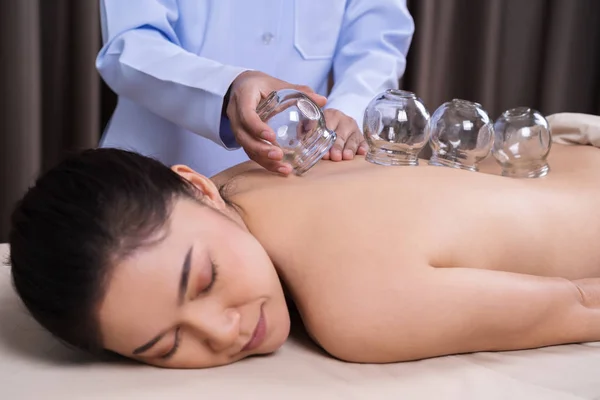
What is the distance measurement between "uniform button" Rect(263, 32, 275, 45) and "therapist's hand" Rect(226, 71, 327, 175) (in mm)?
366

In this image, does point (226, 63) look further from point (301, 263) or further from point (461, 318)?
point (461, 318)

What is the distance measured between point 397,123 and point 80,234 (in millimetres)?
480

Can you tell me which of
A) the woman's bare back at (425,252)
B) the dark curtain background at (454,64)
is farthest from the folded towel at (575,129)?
the dark curtain background at (454,64)

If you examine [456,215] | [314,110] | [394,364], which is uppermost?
[314,110]

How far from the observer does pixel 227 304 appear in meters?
0.84

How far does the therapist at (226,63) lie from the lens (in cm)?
122

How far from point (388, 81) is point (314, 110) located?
557mm

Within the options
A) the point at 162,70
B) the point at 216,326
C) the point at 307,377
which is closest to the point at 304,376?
the point at 307,377

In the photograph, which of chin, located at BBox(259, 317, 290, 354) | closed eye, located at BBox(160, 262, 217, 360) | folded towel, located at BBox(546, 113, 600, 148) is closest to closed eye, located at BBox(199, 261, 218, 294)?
closed eye, located at BBox(160, 262, 217, 360)

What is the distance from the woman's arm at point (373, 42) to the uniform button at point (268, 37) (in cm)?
17

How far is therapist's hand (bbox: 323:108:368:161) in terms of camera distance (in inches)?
46.0

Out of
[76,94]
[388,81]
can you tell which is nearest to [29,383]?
[388,81]

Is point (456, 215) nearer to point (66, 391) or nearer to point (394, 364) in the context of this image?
point (394, 364)

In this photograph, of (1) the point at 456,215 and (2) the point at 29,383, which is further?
(1) the point at 456,215
